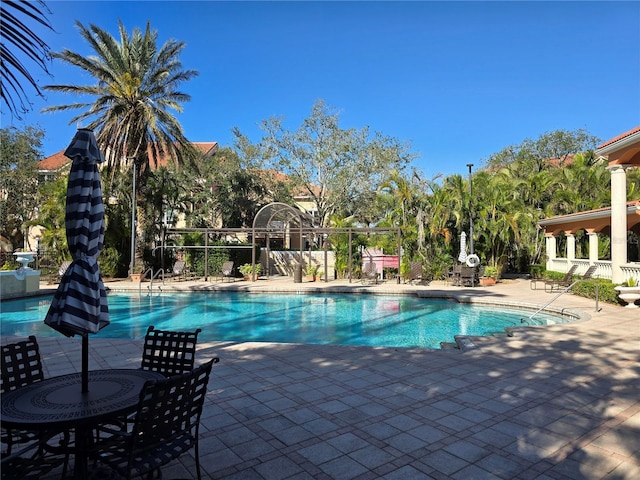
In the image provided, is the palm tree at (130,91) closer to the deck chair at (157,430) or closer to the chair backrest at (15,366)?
the chair backrest at (15,366)

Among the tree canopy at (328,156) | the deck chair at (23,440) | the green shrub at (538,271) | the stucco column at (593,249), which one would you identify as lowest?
the deck chair at (23,440)

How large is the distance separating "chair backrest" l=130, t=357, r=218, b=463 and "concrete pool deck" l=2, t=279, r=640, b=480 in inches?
23.3

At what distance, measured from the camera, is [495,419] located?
159 inches

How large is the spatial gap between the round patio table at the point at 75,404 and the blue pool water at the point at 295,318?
20.6 ft

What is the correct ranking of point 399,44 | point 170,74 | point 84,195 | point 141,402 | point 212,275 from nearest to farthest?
point 141,402, point 84,195, point 399,44, point 170,74, point 212,275

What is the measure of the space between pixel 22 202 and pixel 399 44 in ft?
83.1

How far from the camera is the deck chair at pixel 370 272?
61.6ft

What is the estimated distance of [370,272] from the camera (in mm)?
18781

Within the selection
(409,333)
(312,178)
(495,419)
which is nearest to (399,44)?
(409,333)

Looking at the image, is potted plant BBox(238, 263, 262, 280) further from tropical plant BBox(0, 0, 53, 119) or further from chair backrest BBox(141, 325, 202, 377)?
tropical plant BBox(0, 0, 53, 119)

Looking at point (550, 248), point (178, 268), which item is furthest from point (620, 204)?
point (178, 268)

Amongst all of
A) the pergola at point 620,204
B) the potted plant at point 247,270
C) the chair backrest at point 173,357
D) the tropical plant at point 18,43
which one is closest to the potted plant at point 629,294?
the pergola at point 620,204

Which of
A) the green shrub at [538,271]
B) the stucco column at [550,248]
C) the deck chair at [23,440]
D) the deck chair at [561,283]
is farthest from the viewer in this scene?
the stucco column at [550,248]

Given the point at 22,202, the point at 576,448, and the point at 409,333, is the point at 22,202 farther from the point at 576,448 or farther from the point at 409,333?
the point at 576,448
